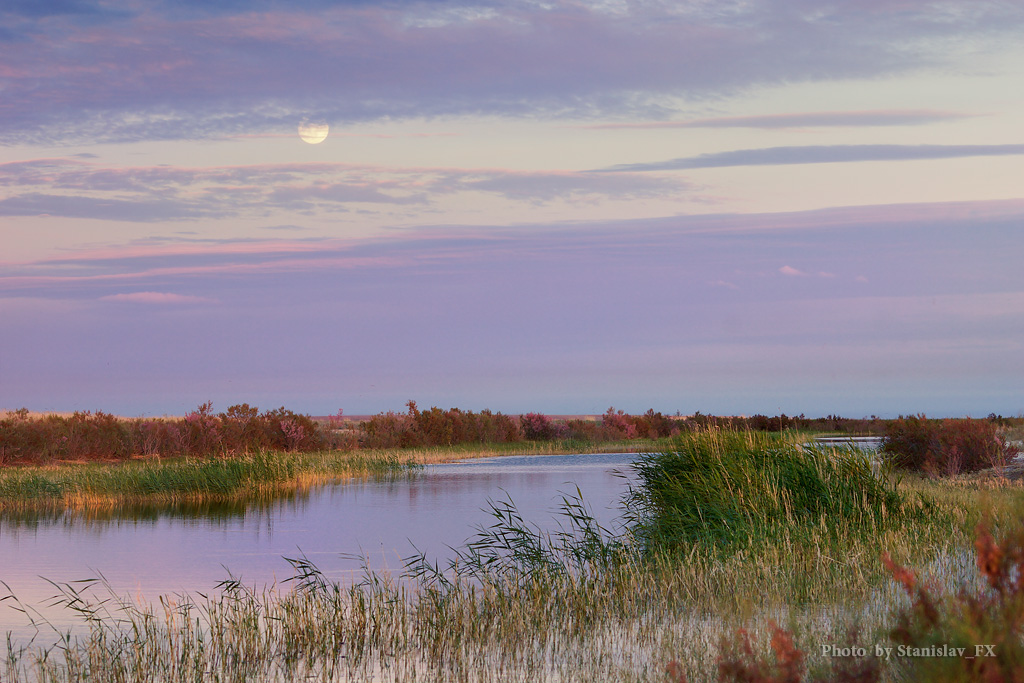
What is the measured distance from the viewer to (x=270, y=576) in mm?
14945

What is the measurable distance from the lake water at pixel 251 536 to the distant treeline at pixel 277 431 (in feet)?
21.6

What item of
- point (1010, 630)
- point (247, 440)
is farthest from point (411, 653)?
point (247, 440)

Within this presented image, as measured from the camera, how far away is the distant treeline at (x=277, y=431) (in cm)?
3841

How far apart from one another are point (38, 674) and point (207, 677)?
1667 mm

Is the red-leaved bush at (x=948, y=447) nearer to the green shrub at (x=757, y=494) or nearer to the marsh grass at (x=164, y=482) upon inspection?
the marsh grass at (x=164, y=482)

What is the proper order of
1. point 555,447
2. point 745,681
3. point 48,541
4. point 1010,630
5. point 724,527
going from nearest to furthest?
point 1010,630
point 745,681
point 724,527
point 48,541
point 555,447

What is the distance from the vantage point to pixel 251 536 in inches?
794

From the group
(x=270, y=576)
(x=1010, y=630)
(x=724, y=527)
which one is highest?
(x=1010, y=630)

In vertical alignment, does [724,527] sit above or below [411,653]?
above

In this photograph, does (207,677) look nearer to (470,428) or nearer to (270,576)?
(270,576)

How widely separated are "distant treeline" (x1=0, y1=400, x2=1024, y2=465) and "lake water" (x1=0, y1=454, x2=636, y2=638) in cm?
658

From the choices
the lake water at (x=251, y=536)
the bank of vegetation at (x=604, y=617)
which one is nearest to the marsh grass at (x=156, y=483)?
the lake water at (x=251, y=536)

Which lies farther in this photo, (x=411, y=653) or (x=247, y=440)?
(x=247, y=440)

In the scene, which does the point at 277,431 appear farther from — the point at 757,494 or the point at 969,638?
the point at 969,638
